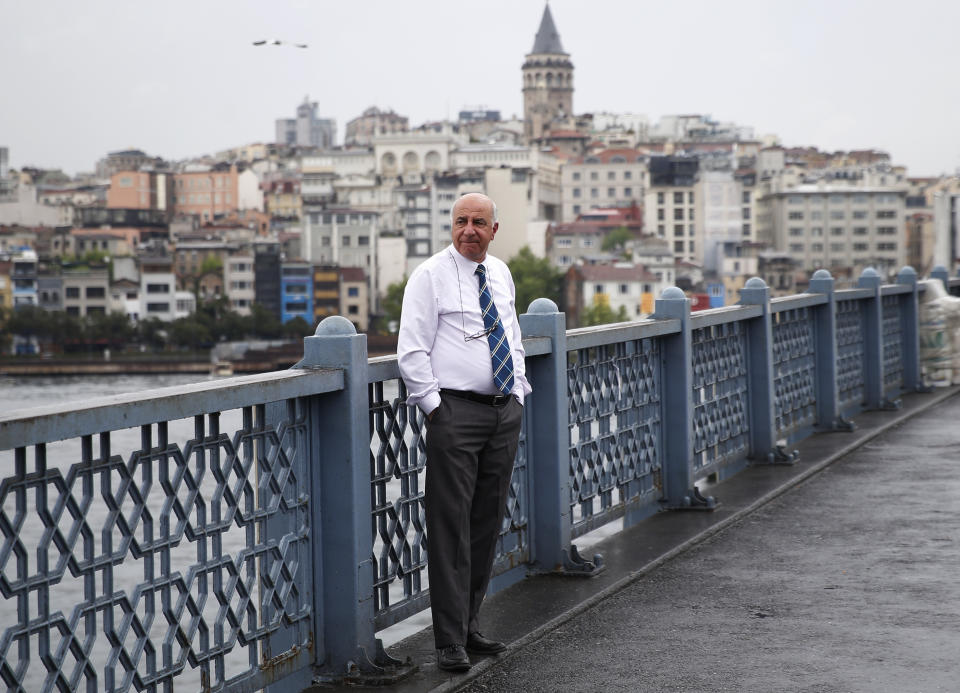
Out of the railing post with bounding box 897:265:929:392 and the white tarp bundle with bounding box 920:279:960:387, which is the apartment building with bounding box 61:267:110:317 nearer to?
the white tarp bundle with bounding box 920:279:960:387

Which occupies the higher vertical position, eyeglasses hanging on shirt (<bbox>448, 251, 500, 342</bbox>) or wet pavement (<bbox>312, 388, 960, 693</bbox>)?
eyeglasses hanging on shirt (<bbox>448, 251, 500, 342</bbox>)

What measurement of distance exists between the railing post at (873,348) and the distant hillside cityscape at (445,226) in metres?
87.6

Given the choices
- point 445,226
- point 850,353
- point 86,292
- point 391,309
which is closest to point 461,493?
point 850,353

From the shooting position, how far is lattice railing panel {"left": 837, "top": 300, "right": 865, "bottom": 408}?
421 inches

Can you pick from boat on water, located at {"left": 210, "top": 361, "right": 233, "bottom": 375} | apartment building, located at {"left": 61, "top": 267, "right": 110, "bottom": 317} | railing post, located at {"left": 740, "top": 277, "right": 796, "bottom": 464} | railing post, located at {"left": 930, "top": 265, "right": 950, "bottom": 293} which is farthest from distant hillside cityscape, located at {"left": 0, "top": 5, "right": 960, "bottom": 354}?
railing post, located at {"left": 740, "top": 277, "right": 796, "bottom": 464}

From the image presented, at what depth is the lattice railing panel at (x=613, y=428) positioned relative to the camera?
5.84 m

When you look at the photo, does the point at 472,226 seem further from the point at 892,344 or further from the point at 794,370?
the point at 892,344

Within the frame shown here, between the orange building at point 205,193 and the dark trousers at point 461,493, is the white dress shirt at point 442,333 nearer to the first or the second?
the dark trousers at point 461,493

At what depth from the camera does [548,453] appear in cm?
550

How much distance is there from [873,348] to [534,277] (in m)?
115

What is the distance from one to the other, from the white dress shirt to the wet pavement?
2.84 feet

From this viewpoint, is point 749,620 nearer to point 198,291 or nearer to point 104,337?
point 104,337

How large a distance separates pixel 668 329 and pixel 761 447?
196cm

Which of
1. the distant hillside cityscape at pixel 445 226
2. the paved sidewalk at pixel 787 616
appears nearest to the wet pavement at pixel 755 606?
the paved sidewalk at pixel 787 616
